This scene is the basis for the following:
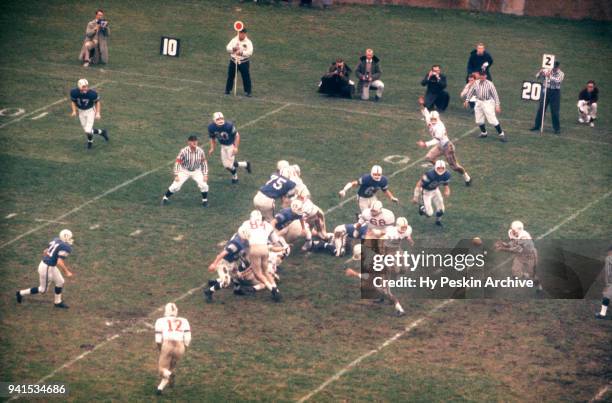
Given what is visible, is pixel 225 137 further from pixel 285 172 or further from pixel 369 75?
pixel 369 75

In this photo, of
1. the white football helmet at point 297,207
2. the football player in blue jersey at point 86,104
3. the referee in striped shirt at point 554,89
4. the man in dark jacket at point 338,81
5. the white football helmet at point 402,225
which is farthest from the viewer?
the man in dark jacket at point 338,81

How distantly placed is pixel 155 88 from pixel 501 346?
18030 mm

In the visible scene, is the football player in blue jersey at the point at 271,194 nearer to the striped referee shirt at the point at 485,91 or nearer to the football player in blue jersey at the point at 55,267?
the football player in blue jersey at the point at 55,267

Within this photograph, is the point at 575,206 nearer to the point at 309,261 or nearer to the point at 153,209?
the point at 309,261

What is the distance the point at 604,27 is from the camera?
47.4 metres

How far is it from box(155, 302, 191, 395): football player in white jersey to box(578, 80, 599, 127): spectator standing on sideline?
60.1 feet

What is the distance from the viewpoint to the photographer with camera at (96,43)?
136 ft

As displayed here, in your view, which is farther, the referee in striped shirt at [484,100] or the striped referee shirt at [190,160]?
the referee in striped shirt at [484,100]

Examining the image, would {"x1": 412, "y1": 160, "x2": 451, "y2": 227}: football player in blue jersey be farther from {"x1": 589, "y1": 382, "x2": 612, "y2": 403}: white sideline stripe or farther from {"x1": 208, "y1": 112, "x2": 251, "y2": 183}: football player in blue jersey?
{"x1": 589, "y1": 382, "x2": 612, "y2": 403}: white sideline stripe

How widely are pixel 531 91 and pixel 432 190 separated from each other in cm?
838

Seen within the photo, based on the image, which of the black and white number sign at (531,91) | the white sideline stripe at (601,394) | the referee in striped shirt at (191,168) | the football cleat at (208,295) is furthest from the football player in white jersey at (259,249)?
the black and white number sign at (531,91)

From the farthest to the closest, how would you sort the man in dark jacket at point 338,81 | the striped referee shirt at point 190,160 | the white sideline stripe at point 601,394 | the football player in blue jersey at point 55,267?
the man in dark jacket at point 338,81
the striped referee shirt at point 190,160
the football player in blue jersey at point 55,267
the white sideline stripe at point 601,394
